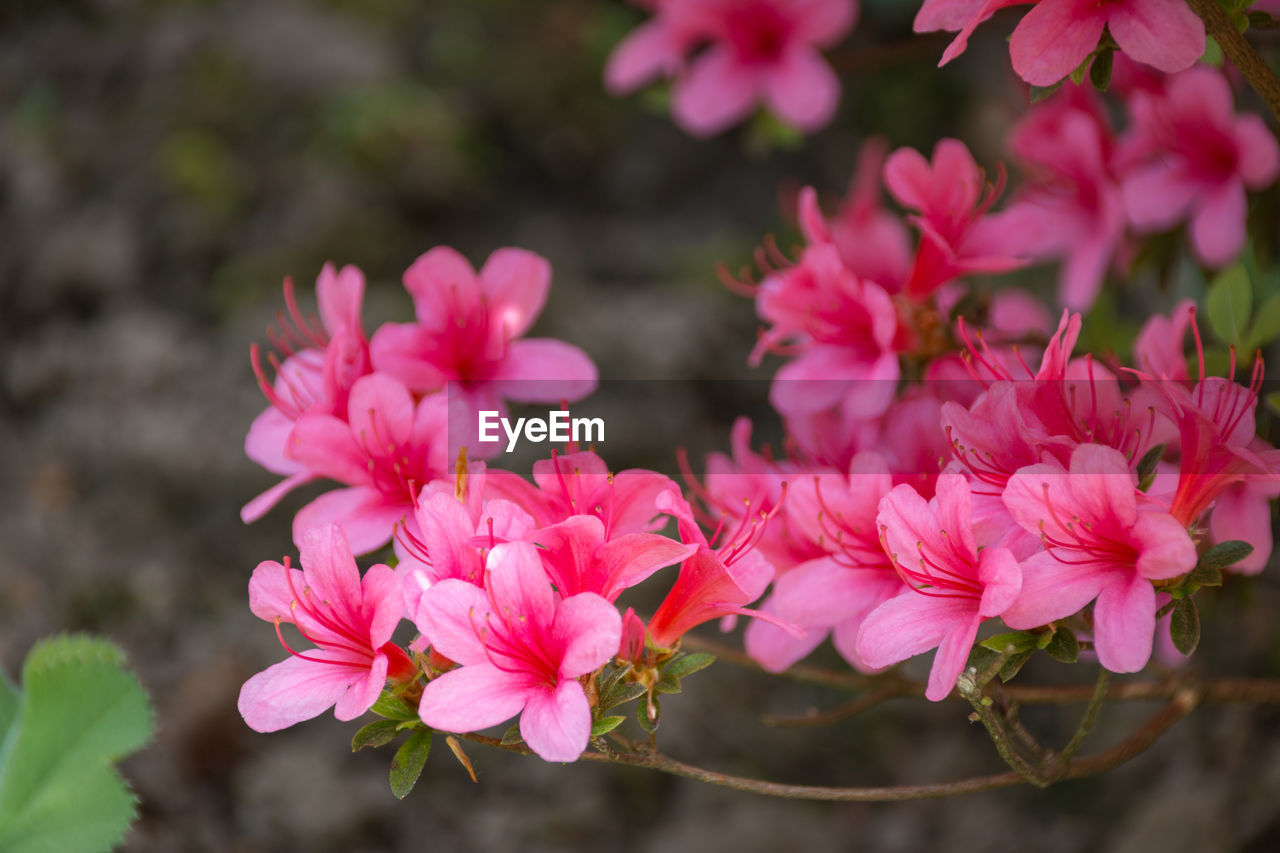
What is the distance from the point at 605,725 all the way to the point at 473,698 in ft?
0.30

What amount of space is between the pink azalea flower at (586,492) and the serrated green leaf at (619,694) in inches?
4.3

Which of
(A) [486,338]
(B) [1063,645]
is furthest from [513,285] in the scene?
(B) [1063,645]

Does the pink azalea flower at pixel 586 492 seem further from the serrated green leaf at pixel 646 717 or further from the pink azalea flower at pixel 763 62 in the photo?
the pink azalea flower at pixel 763 62

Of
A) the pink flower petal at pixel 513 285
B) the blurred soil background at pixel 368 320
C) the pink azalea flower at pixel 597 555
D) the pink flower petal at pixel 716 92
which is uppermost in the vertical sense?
the pink flower petal at pixel 716 92

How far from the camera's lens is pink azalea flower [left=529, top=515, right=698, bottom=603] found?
26.9 inches

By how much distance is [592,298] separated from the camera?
2.12m

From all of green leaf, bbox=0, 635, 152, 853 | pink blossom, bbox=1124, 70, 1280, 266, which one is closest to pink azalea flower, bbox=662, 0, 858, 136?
pink blossom, bbox=1124, 70, 1280, 266

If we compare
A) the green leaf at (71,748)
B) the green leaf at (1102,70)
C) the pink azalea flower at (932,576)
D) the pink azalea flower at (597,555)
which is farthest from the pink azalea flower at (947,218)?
the green leaf at (71,748)

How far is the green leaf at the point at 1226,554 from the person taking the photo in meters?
0.69

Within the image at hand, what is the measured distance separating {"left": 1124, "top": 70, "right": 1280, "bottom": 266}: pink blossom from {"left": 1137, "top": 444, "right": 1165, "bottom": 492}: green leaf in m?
0.39

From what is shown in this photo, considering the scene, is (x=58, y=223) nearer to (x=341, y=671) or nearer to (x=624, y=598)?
(x=624, y=598)

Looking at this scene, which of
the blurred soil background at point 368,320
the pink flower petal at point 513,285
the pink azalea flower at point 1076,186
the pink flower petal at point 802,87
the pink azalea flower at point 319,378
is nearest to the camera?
the pink azalea flower at point 319,378

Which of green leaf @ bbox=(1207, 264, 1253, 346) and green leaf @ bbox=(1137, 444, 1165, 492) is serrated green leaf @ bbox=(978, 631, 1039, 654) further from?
green leaf @ bbox=(1207, 264, 1253, 346)

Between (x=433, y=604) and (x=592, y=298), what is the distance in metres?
1.50
